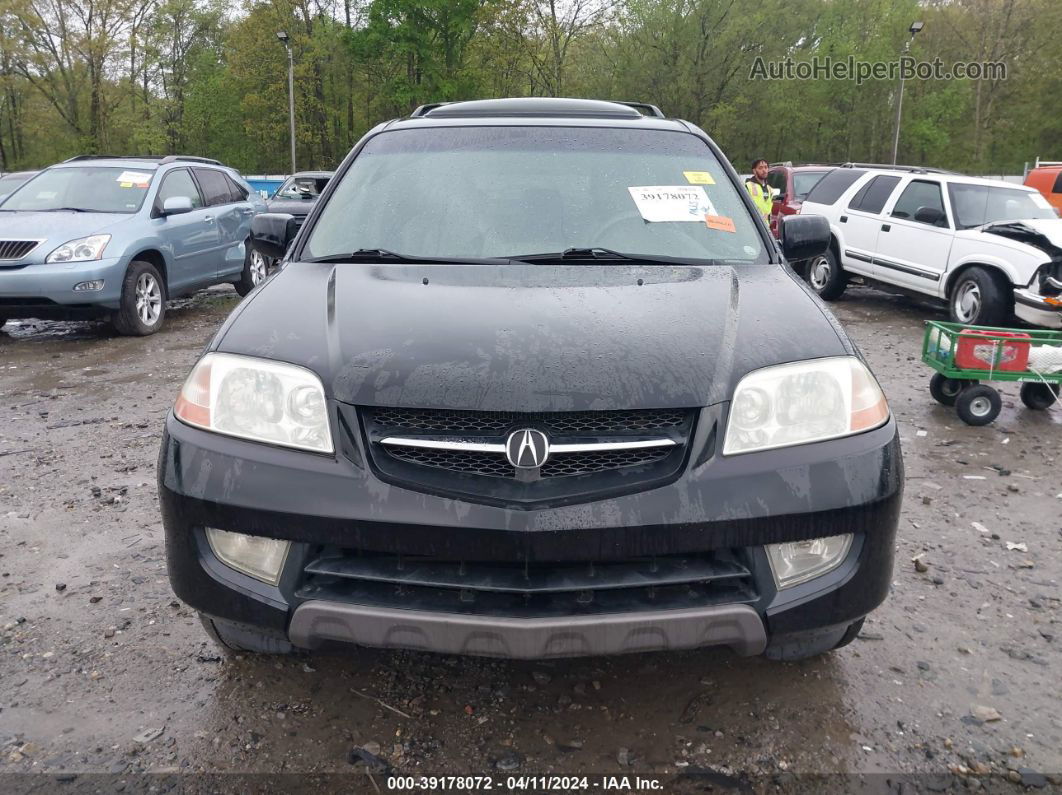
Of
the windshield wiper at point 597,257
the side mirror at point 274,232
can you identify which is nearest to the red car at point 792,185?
the side mirror at point 274,232

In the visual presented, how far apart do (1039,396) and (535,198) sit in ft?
15.4

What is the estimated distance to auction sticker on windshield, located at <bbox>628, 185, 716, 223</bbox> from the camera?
3146 millimetres

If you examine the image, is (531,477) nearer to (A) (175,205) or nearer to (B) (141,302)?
(B) (141,302)

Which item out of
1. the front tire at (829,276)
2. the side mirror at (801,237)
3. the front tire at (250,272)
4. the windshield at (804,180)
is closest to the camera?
the side mirror at (801,237)

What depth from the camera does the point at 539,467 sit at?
201cm

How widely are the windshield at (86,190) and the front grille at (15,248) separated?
0.84 metres

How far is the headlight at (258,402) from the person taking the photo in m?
A: 2.13

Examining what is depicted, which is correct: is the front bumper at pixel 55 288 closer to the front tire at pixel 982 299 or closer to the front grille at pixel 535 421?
the front grille at pixel 535 421

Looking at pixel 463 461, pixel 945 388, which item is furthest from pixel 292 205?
pixel 463 461

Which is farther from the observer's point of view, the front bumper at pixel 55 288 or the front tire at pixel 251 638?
the front bumper at pixel 55 288

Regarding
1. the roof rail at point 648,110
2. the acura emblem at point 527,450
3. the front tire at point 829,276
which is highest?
the roof rail at point 648,110

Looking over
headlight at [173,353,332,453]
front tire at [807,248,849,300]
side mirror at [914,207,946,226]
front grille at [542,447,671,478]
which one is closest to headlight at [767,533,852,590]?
front grille at [542,447,671,478]

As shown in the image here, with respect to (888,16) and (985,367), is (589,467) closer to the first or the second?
(985,367)

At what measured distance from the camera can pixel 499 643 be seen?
195 centimetres
